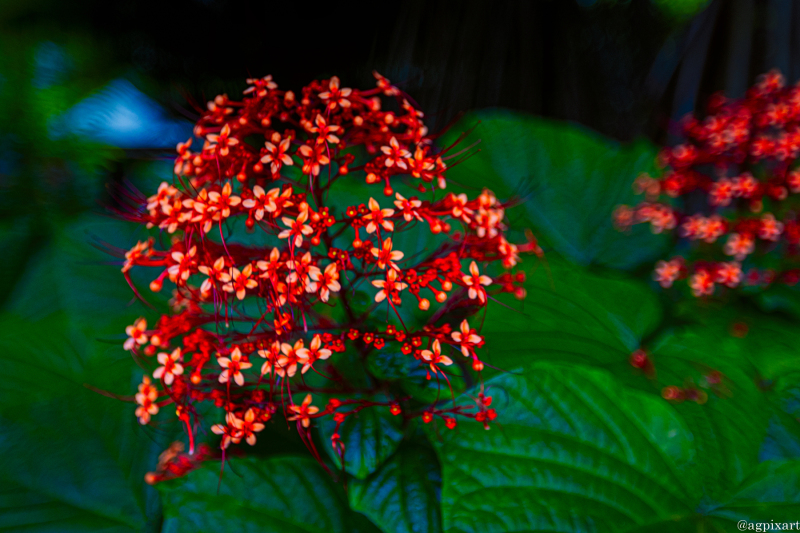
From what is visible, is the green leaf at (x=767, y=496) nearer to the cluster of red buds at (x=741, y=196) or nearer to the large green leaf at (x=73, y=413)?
the cluster of red buds at (x=741, y=196)

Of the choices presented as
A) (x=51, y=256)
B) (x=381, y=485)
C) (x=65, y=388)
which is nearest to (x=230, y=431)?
(x=381, y=485)

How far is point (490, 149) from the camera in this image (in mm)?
724

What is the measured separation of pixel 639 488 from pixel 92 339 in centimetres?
55

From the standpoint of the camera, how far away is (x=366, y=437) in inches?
13.9

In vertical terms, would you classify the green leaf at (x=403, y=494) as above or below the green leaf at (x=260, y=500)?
above

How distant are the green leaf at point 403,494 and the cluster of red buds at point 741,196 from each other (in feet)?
1.48

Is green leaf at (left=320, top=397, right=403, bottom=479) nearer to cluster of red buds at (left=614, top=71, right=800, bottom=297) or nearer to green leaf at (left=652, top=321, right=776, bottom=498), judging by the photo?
green leaf at (left=652, top=321, right=776, bottom=498)

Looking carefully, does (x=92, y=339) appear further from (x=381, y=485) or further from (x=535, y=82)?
(x=535, y=82)

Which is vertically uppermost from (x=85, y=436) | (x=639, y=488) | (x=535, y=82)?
(x=535, y=82)

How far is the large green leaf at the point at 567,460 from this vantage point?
282 mm

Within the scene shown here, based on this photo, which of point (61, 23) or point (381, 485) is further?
point (61, 23)

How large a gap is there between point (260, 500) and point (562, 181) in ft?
2.04

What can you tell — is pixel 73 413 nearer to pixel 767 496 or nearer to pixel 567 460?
pixel 567 460

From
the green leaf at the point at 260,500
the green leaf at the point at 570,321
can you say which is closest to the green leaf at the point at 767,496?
the green leaf at the point at 570,321
